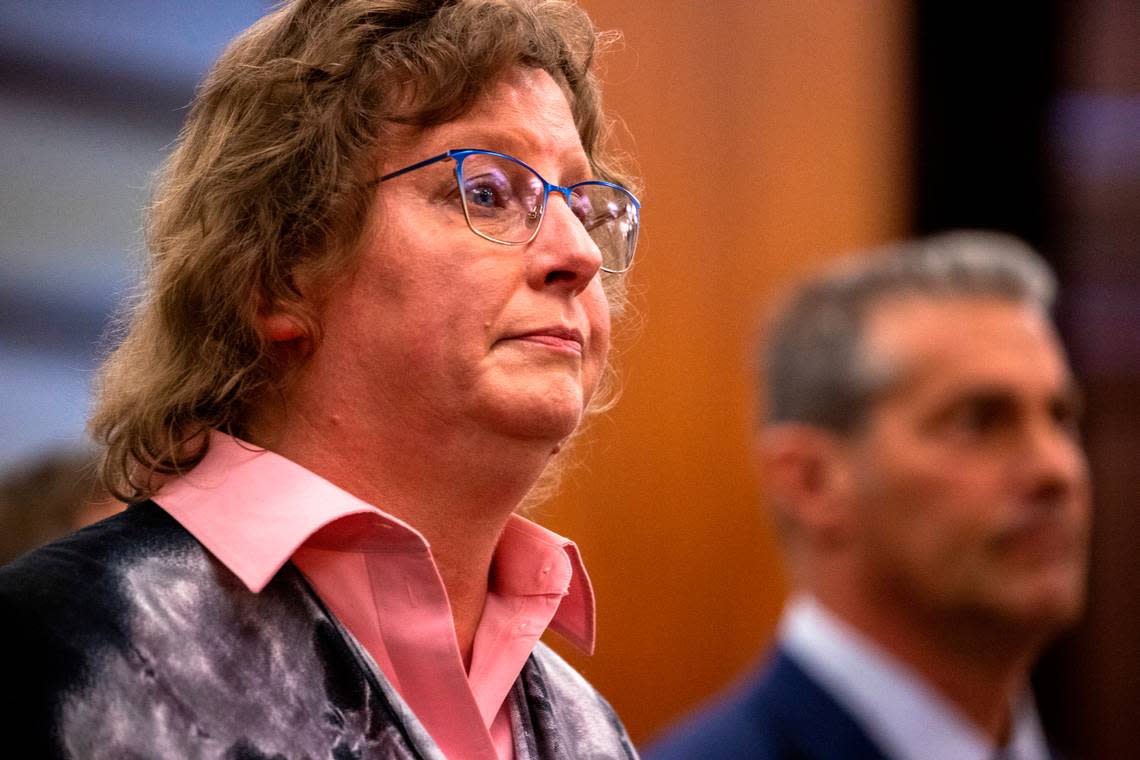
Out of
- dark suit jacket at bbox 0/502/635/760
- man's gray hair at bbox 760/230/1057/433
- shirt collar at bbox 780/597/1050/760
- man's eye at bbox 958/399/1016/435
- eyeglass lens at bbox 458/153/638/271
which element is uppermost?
eyeglass lens at bbox 458/153/638/271

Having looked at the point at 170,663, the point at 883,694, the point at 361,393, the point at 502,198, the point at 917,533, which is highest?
the point at 502,198

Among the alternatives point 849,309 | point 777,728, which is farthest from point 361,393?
point 849,309

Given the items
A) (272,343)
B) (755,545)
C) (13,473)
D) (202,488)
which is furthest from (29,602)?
(755,545)

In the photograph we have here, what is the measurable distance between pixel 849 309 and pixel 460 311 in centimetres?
152

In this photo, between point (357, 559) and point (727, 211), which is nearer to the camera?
point (357, 559)

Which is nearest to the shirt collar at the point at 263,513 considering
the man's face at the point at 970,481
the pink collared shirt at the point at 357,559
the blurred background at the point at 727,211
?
the pink collared shirt at the point at 357,559

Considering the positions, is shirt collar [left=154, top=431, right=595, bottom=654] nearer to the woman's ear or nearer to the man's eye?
the woman's ear

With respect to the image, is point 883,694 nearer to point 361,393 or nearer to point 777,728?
point 777,728

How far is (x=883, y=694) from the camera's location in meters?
Answer: 2.21

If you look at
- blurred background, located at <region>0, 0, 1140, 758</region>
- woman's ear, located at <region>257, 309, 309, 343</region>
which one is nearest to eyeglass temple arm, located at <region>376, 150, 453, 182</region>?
woman's ear, located at <region>257, 309, 309, 343</region>

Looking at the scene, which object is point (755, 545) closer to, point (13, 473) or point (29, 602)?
point (13, 473)

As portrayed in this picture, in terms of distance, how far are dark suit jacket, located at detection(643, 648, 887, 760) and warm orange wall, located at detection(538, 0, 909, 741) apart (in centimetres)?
99

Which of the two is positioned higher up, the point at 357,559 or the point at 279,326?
the point at 279,326

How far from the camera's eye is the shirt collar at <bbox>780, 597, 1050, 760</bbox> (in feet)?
7.17
